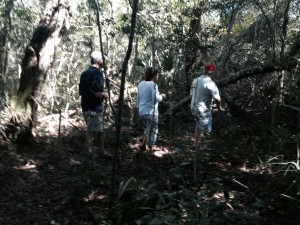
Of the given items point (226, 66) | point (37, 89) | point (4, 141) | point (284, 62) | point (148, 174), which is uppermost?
point (226, 66)

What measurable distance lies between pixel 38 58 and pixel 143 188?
3817mm

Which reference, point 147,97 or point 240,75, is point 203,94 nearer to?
point 147,97

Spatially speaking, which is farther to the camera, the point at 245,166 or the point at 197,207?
the point at 245,166

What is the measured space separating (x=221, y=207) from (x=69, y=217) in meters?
1.88

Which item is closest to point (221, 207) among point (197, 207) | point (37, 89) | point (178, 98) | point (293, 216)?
point (197, 207)

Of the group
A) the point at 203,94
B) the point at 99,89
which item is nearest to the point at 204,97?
the point at 203,94

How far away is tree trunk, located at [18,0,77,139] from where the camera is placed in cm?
750

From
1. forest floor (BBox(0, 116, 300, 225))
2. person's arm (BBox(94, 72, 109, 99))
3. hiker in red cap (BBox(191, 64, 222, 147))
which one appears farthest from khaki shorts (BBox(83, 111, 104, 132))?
hiker in red cap (BBox(191, 64, 222, 147))

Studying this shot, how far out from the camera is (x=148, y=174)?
6.17 m

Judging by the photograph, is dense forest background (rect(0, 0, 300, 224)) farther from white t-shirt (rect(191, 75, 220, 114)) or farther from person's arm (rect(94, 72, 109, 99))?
person's arm (rect(94, 72, 109, 99))

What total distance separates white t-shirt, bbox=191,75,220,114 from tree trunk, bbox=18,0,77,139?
8.97 feet

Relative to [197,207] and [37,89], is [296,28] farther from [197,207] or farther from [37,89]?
[197,207]

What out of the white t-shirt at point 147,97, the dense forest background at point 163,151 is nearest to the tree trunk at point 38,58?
the dense forest background at point 163,151

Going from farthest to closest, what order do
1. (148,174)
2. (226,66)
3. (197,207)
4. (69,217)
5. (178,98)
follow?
(226,66) < (178,98) < (148,174) < (69,217) < (197,207)
